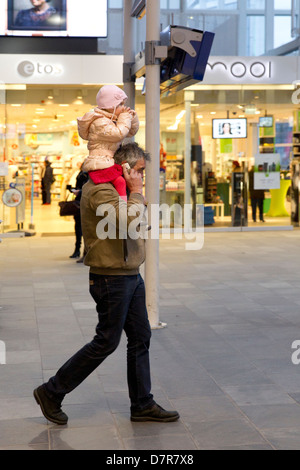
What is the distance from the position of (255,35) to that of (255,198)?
4489mm

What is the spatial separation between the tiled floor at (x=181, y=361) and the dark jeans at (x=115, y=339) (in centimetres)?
23

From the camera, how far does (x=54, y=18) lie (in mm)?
18000

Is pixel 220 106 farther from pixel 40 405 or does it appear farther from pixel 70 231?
pixel 40 405

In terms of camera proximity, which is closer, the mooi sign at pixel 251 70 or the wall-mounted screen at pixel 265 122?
the mooi sign at pixel 251 70

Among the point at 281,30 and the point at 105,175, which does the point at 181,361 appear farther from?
the point at 281,30

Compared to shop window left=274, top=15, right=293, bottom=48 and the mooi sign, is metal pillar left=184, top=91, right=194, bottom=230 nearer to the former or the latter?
the mooi sign

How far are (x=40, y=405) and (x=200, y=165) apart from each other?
13601 millimetres

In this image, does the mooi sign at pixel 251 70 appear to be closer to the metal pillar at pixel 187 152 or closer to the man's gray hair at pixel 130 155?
the metal pillar at pixel 187 152

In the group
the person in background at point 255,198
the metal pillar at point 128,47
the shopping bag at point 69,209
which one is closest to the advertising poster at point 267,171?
the person in background at point 255,198

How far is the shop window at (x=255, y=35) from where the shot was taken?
61.9 feet

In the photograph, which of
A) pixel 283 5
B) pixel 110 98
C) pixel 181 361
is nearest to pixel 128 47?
pixel 110 98

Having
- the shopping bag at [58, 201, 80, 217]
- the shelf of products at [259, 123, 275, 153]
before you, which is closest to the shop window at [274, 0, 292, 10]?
the shelf of products at [259, 123, 275, 153]
